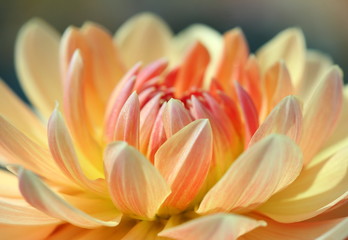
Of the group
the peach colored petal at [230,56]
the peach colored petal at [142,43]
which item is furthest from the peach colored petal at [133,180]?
the peach colored petal at [142,43]

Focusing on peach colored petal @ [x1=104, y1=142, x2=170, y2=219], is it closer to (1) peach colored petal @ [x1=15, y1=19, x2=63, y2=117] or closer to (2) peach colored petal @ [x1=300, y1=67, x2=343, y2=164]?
(2) peach colored petal @ [x1=300, y1=67, x2=343, y2=164]

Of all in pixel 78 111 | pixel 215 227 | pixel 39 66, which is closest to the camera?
pixel 215 227

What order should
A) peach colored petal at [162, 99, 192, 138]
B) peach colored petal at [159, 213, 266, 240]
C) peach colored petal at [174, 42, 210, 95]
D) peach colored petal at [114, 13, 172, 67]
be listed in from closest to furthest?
peach colored petal at [159, 213, 266, 240]
peach colored petal at [162, 99, 192, 138]
peach colored petal at [174, 42, 210, 95]
peach colored petal at [114, 13, 172, 67]

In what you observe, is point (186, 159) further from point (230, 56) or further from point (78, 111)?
point (230, 56)

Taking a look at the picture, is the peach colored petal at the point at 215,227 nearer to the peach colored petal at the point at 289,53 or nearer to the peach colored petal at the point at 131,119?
the peach colored petal at the point at 131,119

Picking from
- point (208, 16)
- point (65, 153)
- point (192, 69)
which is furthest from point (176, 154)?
point (208, 16)

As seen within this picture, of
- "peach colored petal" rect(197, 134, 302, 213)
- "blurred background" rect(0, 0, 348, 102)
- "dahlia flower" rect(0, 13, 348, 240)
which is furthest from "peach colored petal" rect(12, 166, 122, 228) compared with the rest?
"blurred background" rect(0, 0, 348, 102)
